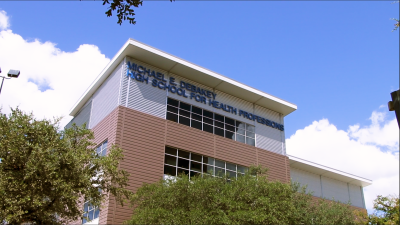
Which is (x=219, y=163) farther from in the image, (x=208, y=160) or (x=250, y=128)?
(x=250, y=128)

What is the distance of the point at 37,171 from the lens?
704 inches

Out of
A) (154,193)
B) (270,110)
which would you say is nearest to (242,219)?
(154,193)

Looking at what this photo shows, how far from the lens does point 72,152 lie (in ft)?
62.5

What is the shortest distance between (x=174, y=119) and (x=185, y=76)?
4.12 metres

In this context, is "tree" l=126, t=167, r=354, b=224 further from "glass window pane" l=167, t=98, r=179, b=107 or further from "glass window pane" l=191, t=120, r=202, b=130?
"glass window pane" l=167, t=98, r=179, b=107

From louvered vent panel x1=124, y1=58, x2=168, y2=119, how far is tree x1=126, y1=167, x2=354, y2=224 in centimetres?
798

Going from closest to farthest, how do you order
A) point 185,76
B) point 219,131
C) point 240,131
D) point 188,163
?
point 188,163, point 185,76, point 219,131, point 240,131

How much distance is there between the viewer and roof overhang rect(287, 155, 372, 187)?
44.5 metres

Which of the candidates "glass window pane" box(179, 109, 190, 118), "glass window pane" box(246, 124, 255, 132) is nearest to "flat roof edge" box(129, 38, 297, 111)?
"glass window pane" box(246, 124, 255, 132)

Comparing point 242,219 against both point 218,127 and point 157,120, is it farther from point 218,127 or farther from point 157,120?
point 218,127

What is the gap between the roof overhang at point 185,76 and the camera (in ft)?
103

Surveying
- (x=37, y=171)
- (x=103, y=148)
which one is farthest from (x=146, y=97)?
(x=37, y=171)

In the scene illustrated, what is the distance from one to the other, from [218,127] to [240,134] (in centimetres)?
243

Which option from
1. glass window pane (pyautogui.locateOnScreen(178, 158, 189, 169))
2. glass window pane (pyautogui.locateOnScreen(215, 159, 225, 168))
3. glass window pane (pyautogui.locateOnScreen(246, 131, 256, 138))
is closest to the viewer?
glass window pane (pyautogui.locateOnScreen(178, 158, 189, 169))
